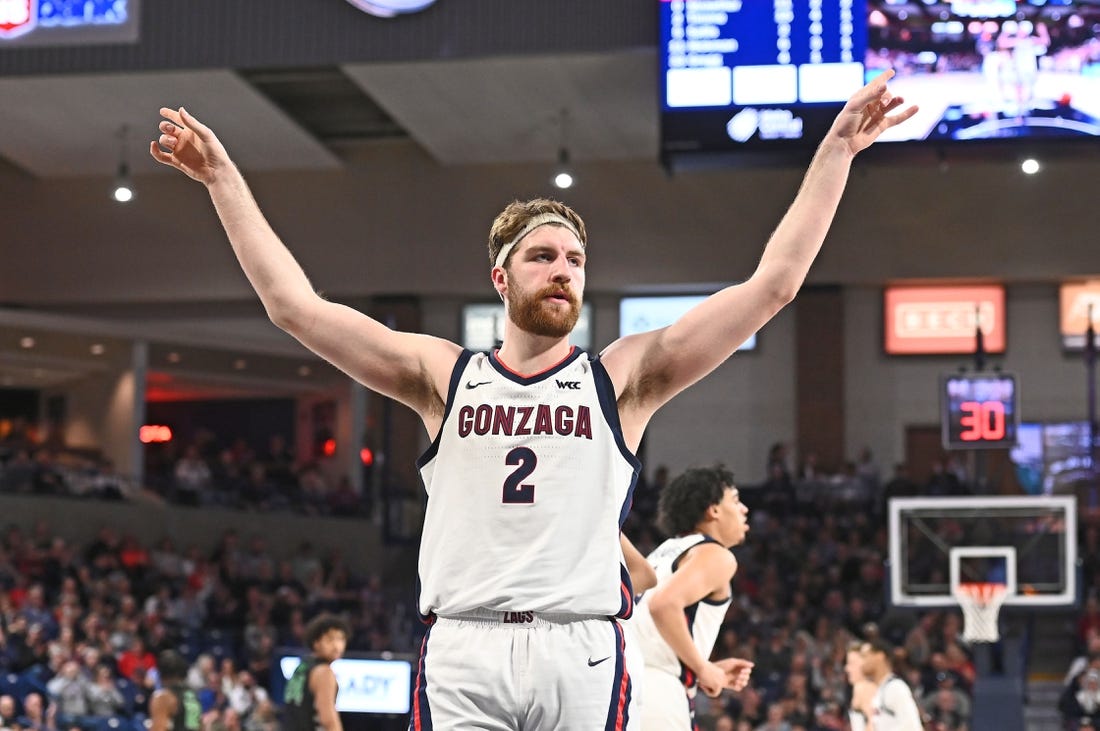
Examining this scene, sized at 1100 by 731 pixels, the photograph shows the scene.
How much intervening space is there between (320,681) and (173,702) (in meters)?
1.51

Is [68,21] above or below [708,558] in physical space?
above

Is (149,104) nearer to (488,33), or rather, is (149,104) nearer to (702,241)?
(488,33)

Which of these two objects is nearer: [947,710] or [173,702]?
[173,702]

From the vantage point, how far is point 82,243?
26.2 meters

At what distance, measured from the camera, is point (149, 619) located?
1936 centimetres

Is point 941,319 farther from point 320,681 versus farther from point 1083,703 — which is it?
point 320,681

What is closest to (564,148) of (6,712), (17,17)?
(17,17)

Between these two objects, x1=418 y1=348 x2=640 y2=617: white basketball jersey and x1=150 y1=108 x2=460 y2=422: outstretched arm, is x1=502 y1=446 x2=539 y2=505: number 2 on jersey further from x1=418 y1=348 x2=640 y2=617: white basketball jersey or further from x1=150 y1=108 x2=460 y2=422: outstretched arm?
x1=150 y1=108 x2=460 y2=422: outstretched arm

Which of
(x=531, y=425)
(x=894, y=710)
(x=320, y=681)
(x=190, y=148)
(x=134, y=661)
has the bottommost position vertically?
(x=134, y=661)

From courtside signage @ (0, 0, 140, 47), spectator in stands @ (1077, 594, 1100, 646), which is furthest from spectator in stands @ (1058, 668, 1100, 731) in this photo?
courtside signage @ (0, 0, 140, 47)

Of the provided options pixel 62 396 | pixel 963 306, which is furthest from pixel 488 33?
pixel 62 396

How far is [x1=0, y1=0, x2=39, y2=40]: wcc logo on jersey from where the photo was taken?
17.8 m

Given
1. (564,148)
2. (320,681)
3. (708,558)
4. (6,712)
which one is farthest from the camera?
(564,148)

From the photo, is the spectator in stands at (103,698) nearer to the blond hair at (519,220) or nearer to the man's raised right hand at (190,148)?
the man's raised right hand at (190,148)
